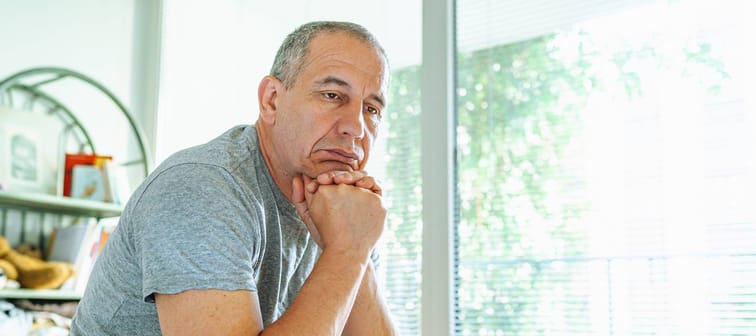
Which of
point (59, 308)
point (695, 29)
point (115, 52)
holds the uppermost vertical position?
point (115, 52)

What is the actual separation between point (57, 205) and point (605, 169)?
1.77m

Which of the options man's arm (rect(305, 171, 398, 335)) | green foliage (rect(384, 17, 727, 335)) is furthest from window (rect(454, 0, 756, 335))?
man's arm (rect(305, 171, 398, 335))

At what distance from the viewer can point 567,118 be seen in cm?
207

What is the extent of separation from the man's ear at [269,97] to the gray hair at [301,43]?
12 mm

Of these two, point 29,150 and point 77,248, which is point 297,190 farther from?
point 29,150

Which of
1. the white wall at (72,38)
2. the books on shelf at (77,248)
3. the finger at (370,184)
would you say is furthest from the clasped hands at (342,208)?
the white wall at (72,38)

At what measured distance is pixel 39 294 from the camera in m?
2.42

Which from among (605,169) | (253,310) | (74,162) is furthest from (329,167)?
(74,162)

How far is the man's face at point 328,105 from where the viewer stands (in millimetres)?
1229

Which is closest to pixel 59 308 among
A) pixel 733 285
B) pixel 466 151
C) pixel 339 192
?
pixel 466 151

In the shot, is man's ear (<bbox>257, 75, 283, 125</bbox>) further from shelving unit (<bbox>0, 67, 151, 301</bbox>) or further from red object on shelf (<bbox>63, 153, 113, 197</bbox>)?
red object on shelf (<bbox>63, 153, 113, 197</bbox>)

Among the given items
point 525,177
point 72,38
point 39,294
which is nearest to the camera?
point 525,177

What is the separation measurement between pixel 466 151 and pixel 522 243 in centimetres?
34

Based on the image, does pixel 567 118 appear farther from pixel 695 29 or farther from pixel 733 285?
pixel 733 285
